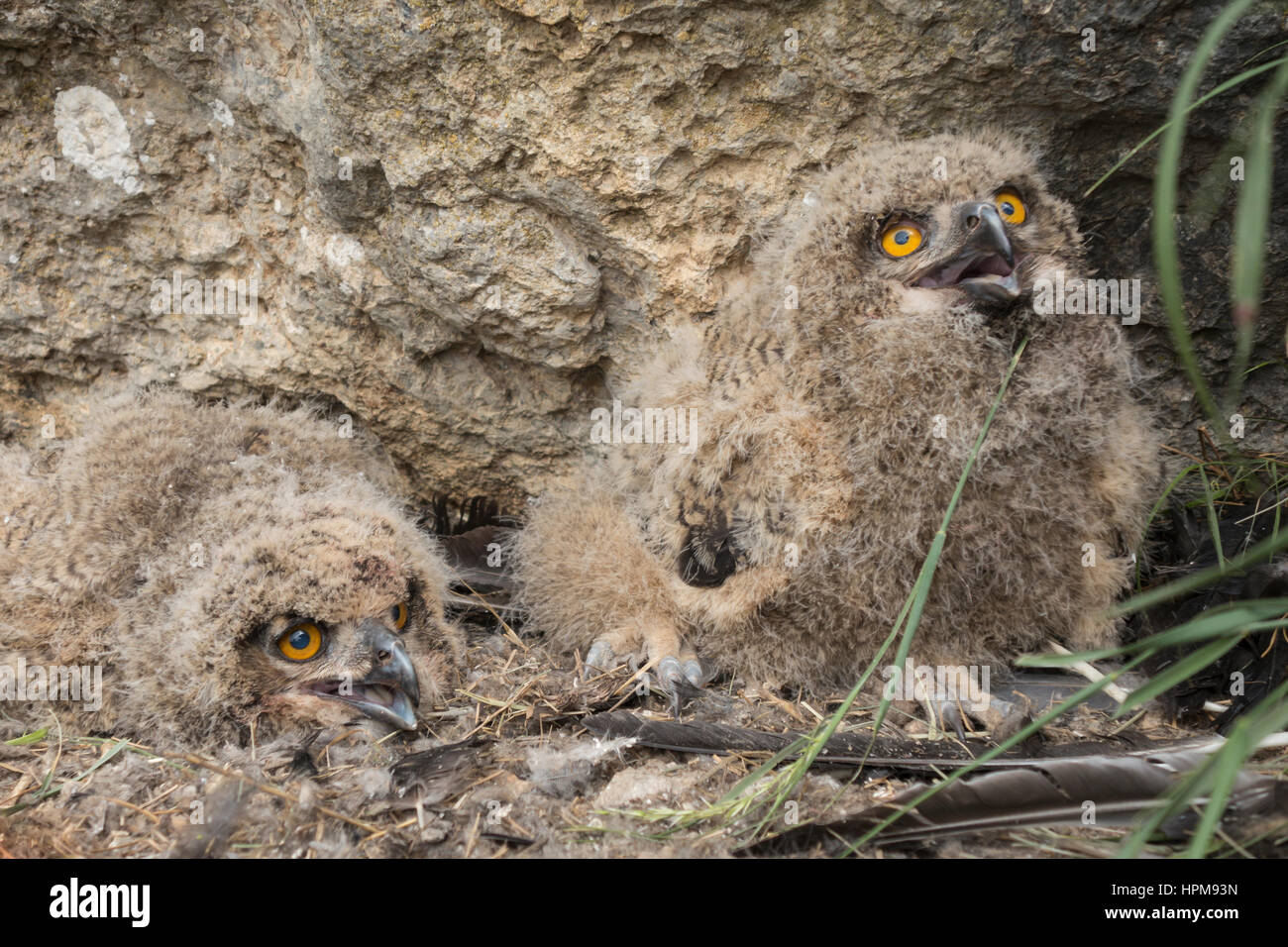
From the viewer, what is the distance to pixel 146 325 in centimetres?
425

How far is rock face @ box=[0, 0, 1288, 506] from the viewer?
3326 millimetres

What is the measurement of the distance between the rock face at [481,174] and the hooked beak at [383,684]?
1332mm

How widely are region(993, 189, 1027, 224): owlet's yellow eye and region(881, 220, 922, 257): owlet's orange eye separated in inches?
11.2

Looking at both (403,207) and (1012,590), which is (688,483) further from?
(403,207)

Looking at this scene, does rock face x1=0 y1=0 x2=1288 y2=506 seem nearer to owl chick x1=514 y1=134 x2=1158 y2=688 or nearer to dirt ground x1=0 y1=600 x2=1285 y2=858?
owl chick x1=514 y1=134 x2=1158 y2=688

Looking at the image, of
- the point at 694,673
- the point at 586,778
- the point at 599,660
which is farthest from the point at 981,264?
the point at 586,778

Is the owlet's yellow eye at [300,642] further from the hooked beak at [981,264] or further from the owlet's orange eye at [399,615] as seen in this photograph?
the hooked beak at [981,264]

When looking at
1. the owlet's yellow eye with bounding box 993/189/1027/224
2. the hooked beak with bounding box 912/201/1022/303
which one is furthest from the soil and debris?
the owlet's yellow eye with bounding box 993/189/1027/224

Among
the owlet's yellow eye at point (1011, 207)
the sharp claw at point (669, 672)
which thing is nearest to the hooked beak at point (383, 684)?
the sharp claw at point (669, 672)

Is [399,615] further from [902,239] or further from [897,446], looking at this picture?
[902,239]

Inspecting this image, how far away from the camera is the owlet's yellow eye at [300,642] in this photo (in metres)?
3.23

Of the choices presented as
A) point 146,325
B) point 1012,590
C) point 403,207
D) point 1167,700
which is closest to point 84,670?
point 146,325

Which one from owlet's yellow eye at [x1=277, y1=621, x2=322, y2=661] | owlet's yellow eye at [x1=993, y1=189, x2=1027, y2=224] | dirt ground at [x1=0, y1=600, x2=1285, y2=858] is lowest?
dirt ground at [x1=0, y1=600, x2=1285, y2=858]

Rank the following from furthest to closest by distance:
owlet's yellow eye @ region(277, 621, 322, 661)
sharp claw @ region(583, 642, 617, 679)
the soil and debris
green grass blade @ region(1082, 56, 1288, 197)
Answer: sharp claw @ region(583, 642, 617, 679) < owlet's yellow eye @ region(277, 621, 322, 661) < the soil and debris < green grass blade @ region(1082, 56, 1288, 197)
